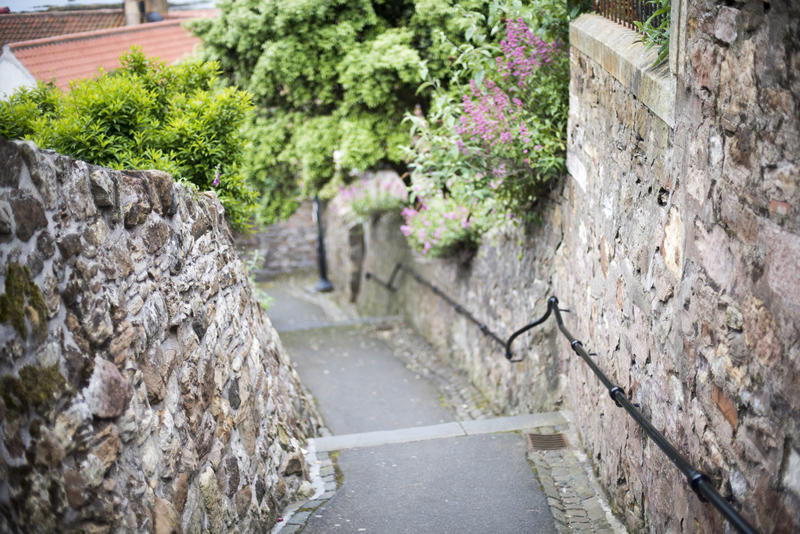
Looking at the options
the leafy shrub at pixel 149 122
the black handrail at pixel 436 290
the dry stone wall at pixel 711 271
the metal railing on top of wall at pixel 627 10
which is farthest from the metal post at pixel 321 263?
the dry stone wall at pixel 711 271

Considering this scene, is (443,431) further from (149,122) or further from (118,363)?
(118,363)

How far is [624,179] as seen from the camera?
3.92 m

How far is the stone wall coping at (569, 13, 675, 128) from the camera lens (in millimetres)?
3174

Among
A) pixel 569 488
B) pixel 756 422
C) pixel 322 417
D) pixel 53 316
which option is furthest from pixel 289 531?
pixel 322 417

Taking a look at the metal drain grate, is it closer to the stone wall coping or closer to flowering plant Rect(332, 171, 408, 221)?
the stone wall coping

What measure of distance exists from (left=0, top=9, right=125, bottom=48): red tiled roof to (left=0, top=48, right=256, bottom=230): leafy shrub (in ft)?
1.89

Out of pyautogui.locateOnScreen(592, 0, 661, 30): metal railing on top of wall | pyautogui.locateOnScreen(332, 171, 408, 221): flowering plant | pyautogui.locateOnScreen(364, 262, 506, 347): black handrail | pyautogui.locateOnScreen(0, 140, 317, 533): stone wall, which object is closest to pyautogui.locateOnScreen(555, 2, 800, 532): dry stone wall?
pyautogui.locateOnScreen(592, 0, 661, 30): metal railing on top of wall

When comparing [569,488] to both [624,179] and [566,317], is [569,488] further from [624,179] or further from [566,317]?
[624,179]

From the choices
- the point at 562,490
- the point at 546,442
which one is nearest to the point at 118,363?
the point at 562,490

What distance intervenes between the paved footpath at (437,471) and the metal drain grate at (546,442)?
5 cm

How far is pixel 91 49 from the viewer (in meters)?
6.58

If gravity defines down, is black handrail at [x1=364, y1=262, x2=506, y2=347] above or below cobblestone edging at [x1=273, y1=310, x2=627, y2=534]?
below

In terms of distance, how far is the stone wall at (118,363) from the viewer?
7.32ft

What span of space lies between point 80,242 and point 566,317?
3.89 metres
